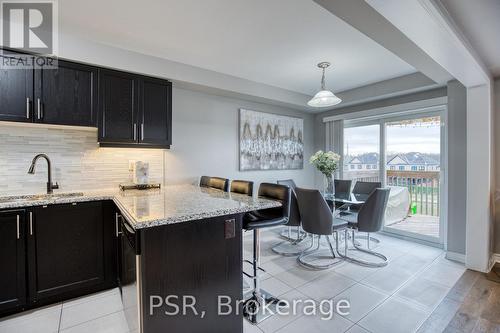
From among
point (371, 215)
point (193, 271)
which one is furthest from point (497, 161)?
point (193, 271)

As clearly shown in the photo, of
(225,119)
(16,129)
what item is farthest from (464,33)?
(16,129)

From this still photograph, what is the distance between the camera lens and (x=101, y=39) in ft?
8.52

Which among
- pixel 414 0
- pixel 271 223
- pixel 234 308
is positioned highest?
pixel 414 0

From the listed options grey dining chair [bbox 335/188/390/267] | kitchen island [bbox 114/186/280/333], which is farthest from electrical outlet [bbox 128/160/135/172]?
grey dining chair [bbox 335/188/390/267]

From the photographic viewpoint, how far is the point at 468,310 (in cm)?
211

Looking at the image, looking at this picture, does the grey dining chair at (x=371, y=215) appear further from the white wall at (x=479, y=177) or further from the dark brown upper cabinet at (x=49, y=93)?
the dark brown upper cabinet at (x=49, y=93)

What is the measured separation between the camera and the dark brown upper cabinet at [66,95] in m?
2.40

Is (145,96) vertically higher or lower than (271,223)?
higher

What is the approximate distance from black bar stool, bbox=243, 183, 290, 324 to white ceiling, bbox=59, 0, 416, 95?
158cm

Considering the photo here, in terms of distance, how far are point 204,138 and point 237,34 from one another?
1716mm

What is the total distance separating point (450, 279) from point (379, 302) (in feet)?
3.69

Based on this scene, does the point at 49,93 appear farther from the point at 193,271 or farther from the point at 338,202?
the point at 338,202

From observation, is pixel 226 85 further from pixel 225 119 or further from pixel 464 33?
pixel 464 33

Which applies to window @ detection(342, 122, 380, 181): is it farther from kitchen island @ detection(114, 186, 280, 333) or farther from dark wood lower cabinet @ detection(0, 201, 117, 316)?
dark wood lower cabinet @ detection(0, 201, 117, 316)
